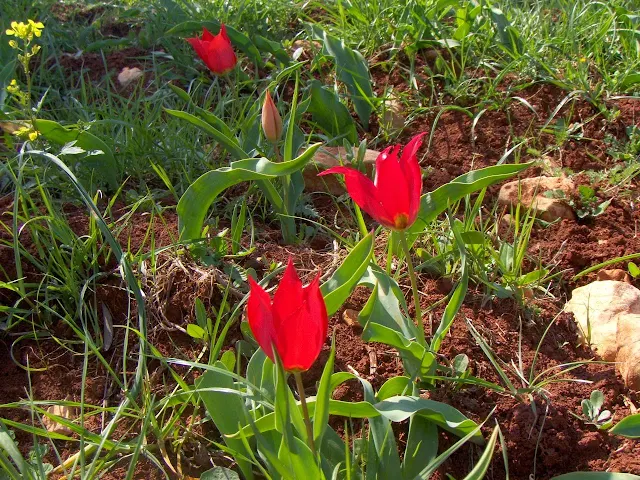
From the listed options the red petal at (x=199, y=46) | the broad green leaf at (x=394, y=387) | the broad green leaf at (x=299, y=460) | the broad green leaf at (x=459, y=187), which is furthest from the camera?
the red petal at (x=199, y=46)

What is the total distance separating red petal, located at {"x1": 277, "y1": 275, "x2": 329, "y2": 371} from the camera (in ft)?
3.27

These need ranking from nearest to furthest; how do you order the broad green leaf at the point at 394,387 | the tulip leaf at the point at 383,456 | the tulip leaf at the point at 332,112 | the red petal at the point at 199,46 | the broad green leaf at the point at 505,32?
the tulip leaf at the point at 383,456
the broad green leaf at the point at 394,387
the red petal at the point at 199,46
the tulip leaf at the point at 332,112
the broad green leaf at the point at 505,32

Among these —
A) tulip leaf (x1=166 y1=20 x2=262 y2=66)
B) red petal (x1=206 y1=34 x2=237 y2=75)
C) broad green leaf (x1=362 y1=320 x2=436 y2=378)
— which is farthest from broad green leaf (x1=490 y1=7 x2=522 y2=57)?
broad green leaf (x1=362 y1=320 x2=436 y2=378)

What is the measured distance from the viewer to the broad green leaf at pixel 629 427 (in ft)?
4.02

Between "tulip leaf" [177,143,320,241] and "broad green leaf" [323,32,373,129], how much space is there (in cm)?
75

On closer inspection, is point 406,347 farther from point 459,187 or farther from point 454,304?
point 459,187

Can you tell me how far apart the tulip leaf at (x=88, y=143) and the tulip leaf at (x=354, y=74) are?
76 centimetres

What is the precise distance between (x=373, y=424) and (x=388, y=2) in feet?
5.98

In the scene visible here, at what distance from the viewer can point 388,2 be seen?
2639 millimetres

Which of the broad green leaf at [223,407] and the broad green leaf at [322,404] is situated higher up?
the broad green leaf at [322,404]

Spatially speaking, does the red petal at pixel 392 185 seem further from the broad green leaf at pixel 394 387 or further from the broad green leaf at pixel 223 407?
the broad green leaf at pixel 223 407

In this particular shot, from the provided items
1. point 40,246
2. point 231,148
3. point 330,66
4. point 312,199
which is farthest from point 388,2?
point 40,246

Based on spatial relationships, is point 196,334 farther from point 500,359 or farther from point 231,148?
point 500,359

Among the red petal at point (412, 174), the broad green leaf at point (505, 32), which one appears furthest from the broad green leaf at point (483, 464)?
the broad green leaf at point (505, 32)
